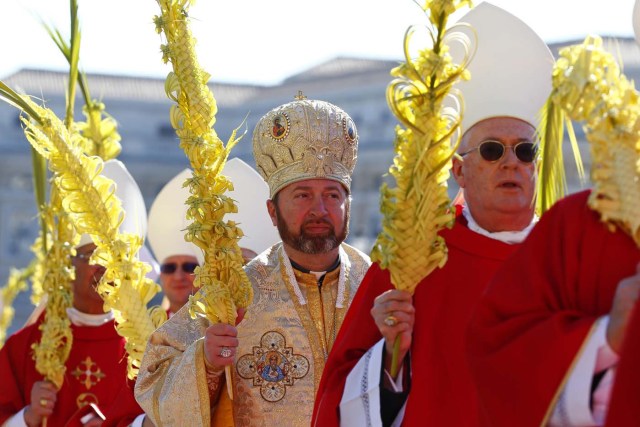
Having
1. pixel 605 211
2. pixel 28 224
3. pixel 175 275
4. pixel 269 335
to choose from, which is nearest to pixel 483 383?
pixel 605 211

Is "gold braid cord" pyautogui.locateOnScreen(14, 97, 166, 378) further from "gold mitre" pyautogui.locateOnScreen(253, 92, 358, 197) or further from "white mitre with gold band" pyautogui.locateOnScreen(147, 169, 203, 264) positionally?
"white mitre with gold band" pyautogui.locateOnScreen(147, 169, 203, 264)

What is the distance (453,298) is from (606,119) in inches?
45.6

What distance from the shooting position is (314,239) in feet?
22.4

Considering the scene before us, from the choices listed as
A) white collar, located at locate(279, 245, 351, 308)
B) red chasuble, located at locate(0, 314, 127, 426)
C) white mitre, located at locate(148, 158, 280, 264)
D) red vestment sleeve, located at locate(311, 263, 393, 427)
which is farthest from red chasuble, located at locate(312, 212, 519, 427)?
red chasuble, located at locate(0, 314, 127, 426)

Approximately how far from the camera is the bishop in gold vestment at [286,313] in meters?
6.55

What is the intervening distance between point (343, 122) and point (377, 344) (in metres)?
1.95

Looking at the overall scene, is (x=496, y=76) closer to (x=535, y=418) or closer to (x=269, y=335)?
(x=269, y=335)

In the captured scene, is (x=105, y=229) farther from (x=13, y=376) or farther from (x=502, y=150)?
(x=502, y=150)

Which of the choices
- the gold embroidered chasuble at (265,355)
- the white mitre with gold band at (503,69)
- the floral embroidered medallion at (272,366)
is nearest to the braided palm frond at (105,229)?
the gold embroidered chasuble at (265,355)

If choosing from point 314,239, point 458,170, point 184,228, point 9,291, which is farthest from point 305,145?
point 9,291

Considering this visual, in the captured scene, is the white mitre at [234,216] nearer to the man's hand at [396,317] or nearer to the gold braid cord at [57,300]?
the gold braid cord at [57,300]

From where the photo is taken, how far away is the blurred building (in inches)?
1634

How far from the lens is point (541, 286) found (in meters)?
4.55

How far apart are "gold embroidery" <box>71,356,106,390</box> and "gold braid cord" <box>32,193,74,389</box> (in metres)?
0.32
